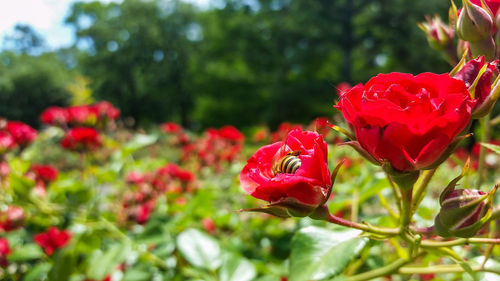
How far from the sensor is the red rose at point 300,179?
0.41 metres

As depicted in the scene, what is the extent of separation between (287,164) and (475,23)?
296 millimetres

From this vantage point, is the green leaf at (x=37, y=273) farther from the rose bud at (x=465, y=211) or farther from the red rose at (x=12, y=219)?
the rose bud at (x=465, y=211)

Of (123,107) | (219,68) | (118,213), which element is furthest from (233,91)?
(118,213)

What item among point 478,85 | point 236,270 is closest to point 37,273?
point 236,270

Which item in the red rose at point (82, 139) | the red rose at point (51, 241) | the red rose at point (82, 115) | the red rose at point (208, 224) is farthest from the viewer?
the red rose at point (82, 115)

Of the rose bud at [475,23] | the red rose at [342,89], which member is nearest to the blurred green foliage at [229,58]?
the red rose at [342,89]

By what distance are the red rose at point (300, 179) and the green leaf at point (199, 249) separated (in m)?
0.48

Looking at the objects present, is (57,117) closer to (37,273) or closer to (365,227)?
(37,273)

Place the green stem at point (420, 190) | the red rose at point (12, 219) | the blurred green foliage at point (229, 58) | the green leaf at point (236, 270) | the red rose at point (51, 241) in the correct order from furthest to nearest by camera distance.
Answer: the blurred green foliage at point (229, 58)
the red rose at point (12, 219)
the red rose at point (51, 241)
the green leaf at point (236, 270)
the green stem at point (420, 190)

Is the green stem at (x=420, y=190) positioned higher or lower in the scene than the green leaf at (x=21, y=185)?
higher

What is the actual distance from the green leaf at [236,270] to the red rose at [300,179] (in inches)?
16.2

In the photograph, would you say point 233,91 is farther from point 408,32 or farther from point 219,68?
point 408,32

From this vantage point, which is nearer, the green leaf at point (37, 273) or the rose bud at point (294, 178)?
the rose bud at point (294, 178)

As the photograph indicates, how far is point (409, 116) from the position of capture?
375 mm
